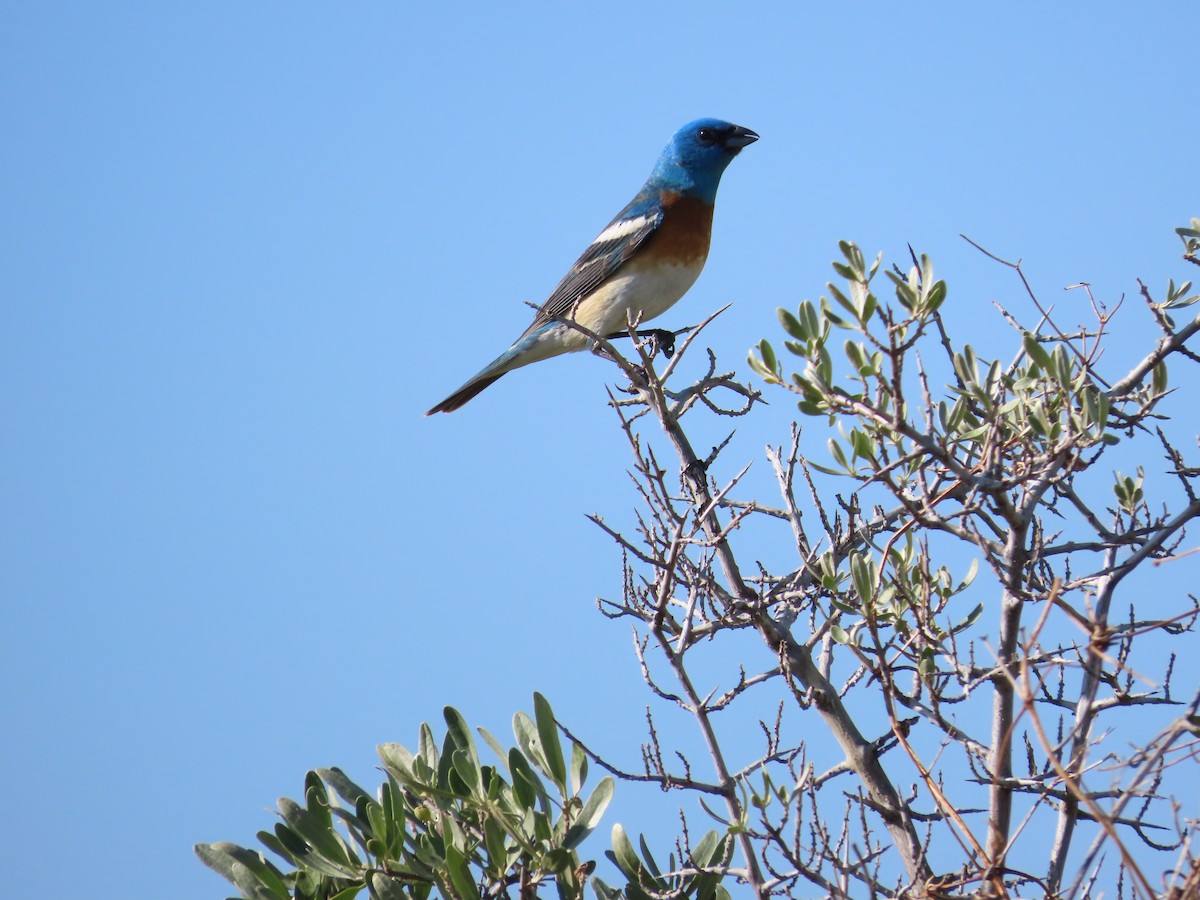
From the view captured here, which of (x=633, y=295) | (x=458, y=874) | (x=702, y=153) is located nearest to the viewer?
(x=458, y=874)

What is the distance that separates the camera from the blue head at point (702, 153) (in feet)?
24.3

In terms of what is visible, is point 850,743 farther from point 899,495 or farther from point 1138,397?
point 1138,397

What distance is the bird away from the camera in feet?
22.5

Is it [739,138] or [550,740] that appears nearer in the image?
[550,740]

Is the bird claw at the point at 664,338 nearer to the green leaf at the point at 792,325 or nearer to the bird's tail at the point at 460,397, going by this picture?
the bird's tail at the point at 460,397

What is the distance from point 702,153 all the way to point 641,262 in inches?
43.3

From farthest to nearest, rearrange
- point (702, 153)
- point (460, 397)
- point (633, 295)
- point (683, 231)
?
1. point (702, 153)
2. point (460, 397)
3. point (683, 231)
4. point (633, 295)

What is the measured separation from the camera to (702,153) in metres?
7.50

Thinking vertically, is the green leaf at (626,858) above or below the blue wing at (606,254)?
below

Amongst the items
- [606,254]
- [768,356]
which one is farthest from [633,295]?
[768,356]

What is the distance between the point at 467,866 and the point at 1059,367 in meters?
1.88

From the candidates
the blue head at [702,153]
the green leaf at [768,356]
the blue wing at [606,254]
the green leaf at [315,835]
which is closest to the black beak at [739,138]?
the blue head at [702,153]

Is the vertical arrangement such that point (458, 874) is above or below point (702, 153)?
below

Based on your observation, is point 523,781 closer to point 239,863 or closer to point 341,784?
point 341,784
